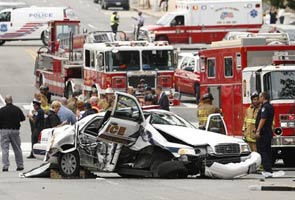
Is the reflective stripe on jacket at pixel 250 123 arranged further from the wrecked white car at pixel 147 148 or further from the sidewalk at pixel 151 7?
the sidewalk at pixel 151 7

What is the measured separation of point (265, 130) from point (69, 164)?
378 cm

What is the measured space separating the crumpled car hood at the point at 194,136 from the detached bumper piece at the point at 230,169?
0.43m

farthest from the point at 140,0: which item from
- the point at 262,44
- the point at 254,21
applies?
the point at 262,44

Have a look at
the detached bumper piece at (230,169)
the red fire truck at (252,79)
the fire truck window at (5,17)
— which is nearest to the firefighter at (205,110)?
the red fire truck at (252,79)

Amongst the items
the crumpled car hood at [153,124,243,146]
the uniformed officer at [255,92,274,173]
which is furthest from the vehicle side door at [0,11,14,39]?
the crumpled car hood at [153,124,243,146]

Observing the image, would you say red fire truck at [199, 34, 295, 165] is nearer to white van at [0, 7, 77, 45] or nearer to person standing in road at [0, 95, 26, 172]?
person standing in road at [0, 95, 26, 172]

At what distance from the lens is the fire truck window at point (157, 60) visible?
114 ft

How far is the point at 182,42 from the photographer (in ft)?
187

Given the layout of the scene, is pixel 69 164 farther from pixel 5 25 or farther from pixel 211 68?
pixel 5 25

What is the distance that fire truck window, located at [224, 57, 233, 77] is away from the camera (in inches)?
1018

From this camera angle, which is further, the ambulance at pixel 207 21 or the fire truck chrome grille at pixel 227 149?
the ambulance at pixel 207 21

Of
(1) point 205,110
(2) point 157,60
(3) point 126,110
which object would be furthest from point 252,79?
(2) point 157,60

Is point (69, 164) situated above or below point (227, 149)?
below

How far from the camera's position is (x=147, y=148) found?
67.4ft
